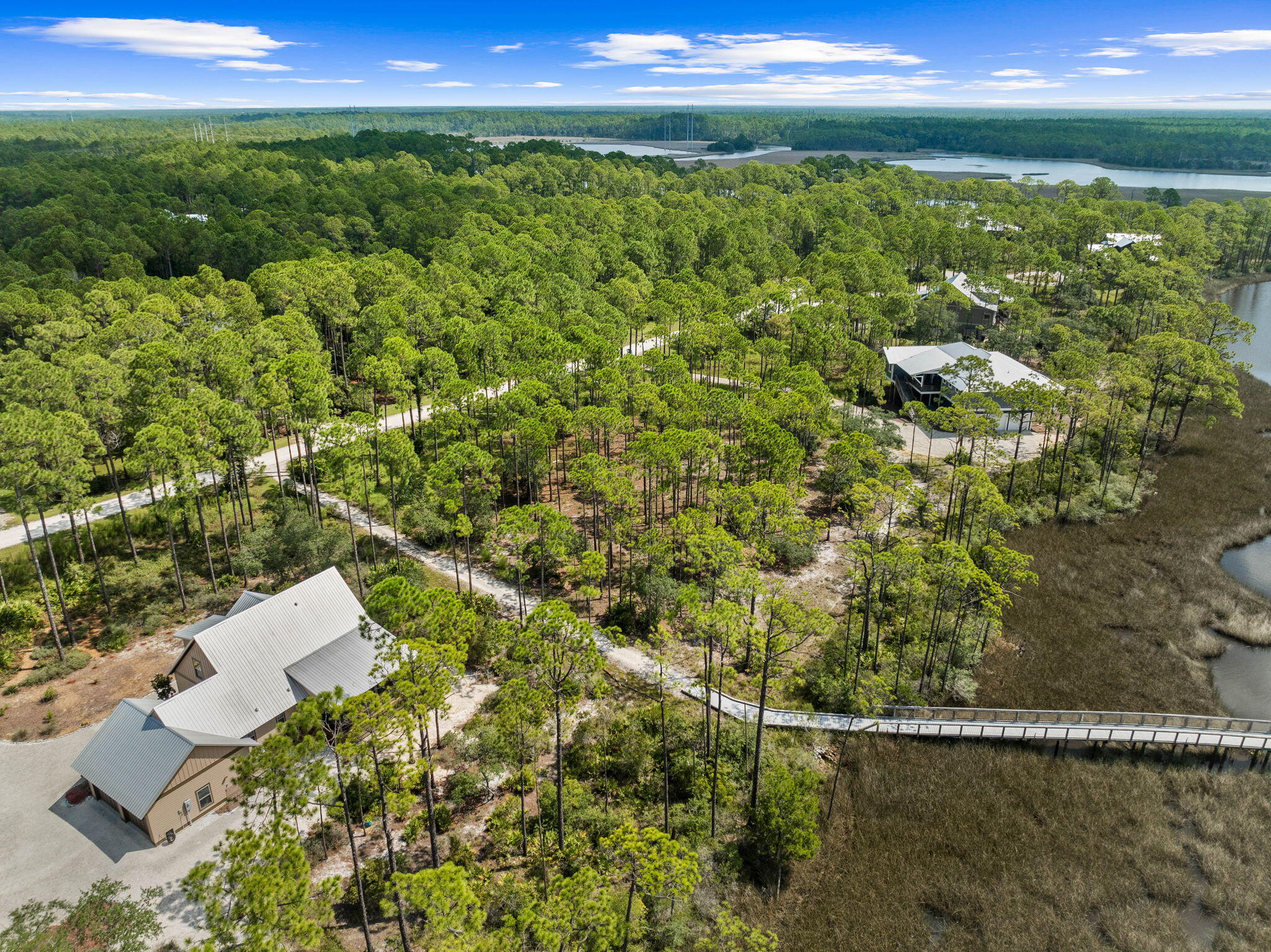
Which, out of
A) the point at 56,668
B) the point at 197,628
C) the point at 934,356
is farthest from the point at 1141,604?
the point at 56,668

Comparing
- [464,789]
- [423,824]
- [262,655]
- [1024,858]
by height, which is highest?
[262,655]

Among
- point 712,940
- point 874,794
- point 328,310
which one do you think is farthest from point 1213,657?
point 328,310

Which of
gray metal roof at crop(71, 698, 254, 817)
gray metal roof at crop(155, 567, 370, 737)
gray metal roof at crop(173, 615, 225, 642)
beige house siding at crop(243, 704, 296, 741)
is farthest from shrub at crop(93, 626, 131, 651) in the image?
beige house siding at crop(243, 704, 296, 741)

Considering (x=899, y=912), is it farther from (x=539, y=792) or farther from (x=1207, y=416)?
(x=1207, y=416)

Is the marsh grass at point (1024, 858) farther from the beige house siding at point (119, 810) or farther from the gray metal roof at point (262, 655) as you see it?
the beige house siding at point (119, 810)

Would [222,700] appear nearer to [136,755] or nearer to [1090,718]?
[136,755]
